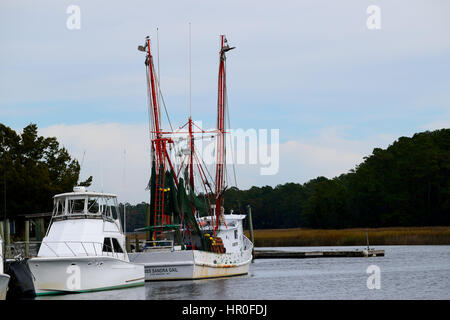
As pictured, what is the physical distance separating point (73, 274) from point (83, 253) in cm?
134

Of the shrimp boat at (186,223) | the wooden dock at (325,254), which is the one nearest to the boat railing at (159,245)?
the shrimp boat at (186,223)

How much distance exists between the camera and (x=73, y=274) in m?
40.0

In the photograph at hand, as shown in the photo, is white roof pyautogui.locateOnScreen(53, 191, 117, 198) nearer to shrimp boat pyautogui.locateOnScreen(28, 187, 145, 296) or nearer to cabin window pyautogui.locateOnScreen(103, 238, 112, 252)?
shrimp boat pyautogui.locateOnScreen(28, 187, 145, 296)

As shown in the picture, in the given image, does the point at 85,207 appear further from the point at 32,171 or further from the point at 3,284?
the point at 32,171

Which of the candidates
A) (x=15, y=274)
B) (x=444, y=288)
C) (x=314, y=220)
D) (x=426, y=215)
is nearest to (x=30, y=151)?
(x=15, y=274)

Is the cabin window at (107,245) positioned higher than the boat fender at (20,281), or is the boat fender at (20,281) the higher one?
the cabin window at (107,245)

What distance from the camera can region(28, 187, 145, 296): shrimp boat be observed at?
39.7m

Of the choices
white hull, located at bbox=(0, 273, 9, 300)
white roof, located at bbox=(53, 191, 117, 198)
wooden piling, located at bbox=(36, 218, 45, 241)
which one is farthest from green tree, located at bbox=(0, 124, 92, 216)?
white hull, located at bbox=(0, 273, 9, 300)

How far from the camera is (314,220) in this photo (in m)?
174

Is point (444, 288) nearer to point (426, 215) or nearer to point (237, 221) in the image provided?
point (237, 221)

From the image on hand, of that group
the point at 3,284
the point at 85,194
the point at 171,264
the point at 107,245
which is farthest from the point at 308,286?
the point at 3,284

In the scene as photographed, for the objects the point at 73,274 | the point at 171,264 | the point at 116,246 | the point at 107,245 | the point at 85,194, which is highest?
the point at 85,194

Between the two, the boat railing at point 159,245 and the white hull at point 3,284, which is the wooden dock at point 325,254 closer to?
the boat railing at point 159,245

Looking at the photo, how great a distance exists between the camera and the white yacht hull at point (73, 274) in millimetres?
39406
